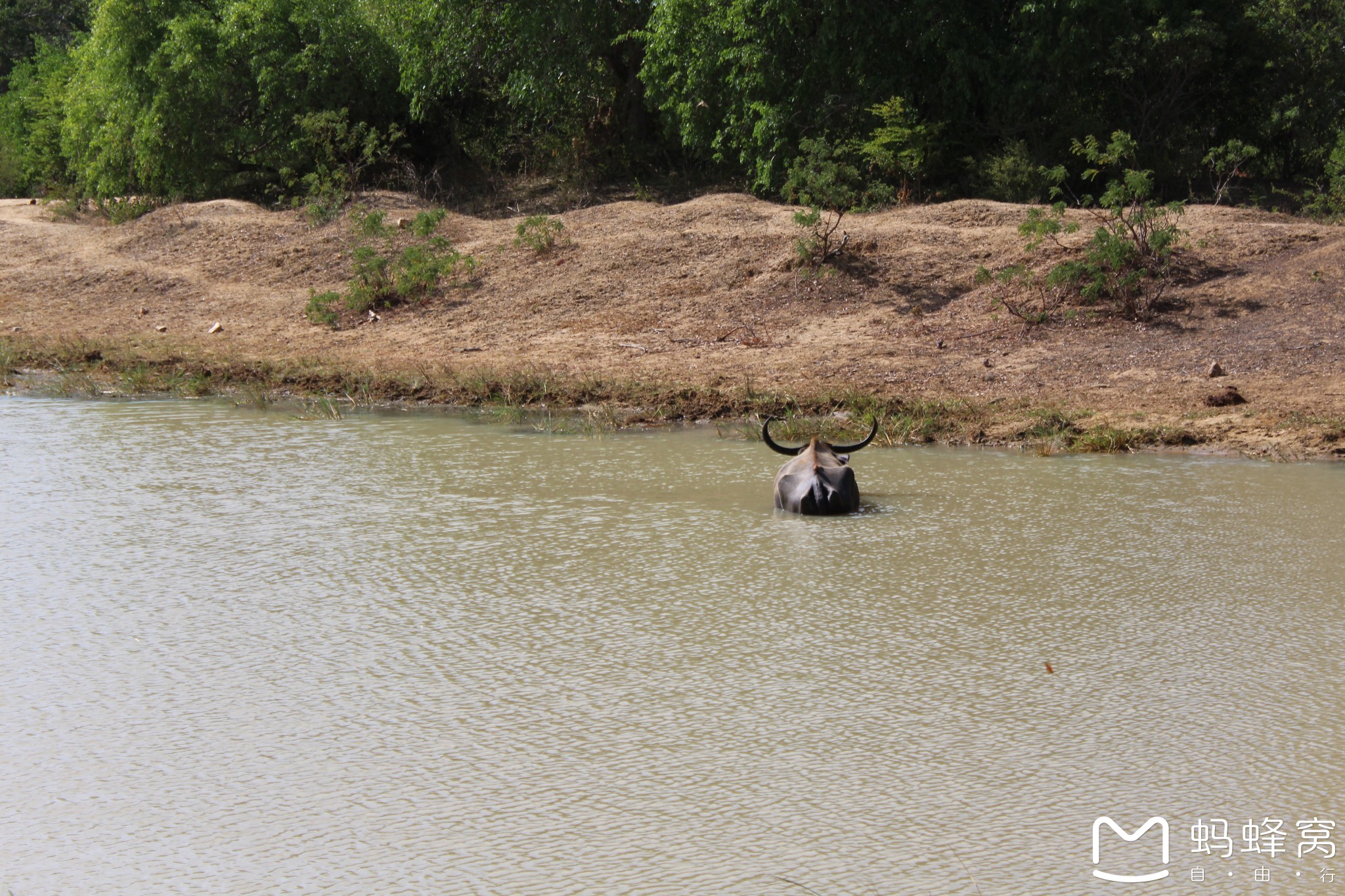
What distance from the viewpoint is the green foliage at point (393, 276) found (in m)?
13.8

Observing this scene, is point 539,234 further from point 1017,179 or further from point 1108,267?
point 1108,267

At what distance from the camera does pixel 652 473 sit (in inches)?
297

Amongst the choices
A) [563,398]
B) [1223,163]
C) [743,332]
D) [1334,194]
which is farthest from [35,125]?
[1334,194]

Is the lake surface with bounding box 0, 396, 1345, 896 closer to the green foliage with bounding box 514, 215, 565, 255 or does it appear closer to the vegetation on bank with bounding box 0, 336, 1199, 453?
the vegetation on bank with bounding box 0, 336, 1199, 453

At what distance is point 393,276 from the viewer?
1429 centimetres

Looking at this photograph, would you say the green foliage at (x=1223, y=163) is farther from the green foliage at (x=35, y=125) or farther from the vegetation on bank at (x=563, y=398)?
the green foliage at (x=35, y=125)

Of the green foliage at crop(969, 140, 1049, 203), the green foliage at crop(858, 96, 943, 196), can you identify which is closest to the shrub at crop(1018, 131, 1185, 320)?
the green foliage at crop(969, 140, 1049, 203)

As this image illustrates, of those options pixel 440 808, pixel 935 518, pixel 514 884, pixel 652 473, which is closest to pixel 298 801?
pixel 440 808

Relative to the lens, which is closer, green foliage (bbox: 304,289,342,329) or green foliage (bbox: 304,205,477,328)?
green foliage (bbox: 304,289,342,329)

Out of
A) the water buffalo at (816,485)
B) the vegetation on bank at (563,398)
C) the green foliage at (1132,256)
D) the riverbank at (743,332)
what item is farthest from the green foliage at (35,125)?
the water buffalo at (816,485)

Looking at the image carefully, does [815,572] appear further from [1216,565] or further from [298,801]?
[298,801]

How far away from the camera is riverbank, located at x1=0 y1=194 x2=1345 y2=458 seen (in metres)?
9.23

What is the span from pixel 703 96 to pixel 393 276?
5.72 m

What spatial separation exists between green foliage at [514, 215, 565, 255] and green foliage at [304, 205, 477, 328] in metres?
0.65
